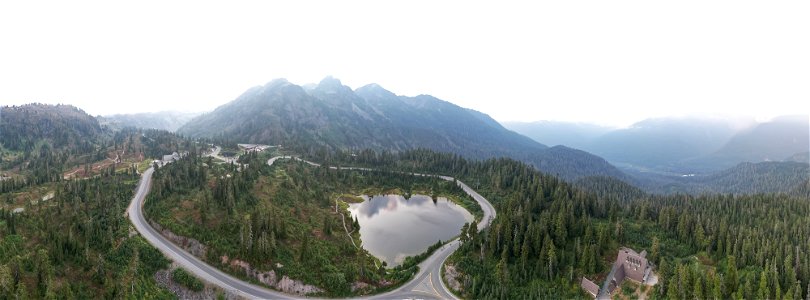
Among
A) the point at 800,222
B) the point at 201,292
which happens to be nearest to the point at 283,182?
the point at 201,292

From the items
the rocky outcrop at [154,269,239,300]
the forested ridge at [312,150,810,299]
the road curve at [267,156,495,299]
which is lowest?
the road curve at [267,156,495,299]

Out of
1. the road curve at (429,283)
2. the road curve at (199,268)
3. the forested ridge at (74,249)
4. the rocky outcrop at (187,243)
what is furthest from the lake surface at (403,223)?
the forested ridge at (74,249)

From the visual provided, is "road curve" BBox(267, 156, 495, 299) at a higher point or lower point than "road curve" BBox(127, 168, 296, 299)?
lower

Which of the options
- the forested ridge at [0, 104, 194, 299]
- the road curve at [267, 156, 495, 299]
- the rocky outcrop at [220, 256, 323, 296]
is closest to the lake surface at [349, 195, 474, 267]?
the road curve at [267, 156, 495, 299]

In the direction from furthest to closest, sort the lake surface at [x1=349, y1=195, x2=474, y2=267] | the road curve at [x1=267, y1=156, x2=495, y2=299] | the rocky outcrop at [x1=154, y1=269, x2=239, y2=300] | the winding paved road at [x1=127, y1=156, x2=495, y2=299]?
the lake surface at [x1=349, y1=195, x2=474, y2=267] < the road curve at [x1=267, y1=156, x2=495, y2=299] < the winding paved road at [x1=127, y1=156, x2=495, y2=299] < the rocky outcrop at [x1=154, y1=269, x2=239, y2=300]

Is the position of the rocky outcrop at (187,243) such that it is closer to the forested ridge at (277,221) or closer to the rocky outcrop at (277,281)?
the forested ridge at (277,221)

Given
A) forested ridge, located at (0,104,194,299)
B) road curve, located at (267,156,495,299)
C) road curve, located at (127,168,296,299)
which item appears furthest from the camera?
road curve, located at (267,156,495,299)

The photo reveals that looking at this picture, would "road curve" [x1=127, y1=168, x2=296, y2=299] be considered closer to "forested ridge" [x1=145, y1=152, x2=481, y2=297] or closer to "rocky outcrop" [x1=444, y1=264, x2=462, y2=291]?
"forested ridge" [x1=145, y1=152, x2=481, y2=297]

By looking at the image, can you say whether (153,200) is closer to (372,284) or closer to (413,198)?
(372,284)
